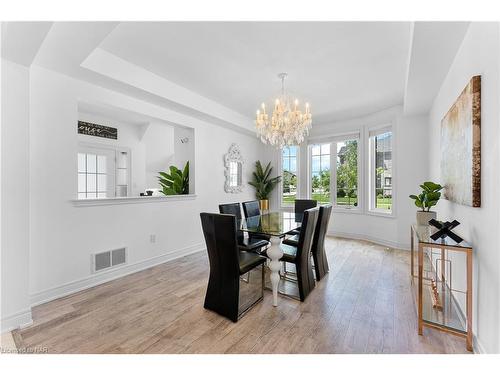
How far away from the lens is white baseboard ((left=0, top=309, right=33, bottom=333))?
187 cm

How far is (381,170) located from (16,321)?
→ 18.4ft

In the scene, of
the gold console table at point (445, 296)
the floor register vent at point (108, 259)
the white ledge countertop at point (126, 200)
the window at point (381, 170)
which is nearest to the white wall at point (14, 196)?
the white ledge countertop at point (126, 200)

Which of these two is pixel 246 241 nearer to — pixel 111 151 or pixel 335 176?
pixel 335 176

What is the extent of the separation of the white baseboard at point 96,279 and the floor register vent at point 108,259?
0.07m

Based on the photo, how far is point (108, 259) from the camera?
290cm

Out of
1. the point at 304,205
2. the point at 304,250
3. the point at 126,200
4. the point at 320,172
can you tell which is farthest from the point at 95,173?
the point at 320,172

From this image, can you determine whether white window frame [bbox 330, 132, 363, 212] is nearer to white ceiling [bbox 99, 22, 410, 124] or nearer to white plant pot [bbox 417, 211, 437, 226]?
white ceiling [bbox 99, 22, 410, 124]

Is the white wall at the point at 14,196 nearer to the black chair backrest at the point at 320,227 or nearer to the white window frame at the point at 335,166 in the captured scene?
the black chair backrest at the point at 320,227

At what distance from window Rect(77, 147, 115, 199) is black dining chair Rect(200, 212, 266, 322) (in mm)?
4040

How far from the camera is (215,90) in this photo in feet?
11.8

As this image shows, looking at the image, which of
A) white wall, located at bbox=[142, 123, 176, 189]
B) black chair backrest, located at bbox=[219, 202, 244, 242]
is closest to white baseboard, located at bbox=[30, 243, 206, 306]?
black chair backrest, located at bbox=[219, 202, 244, 242]
